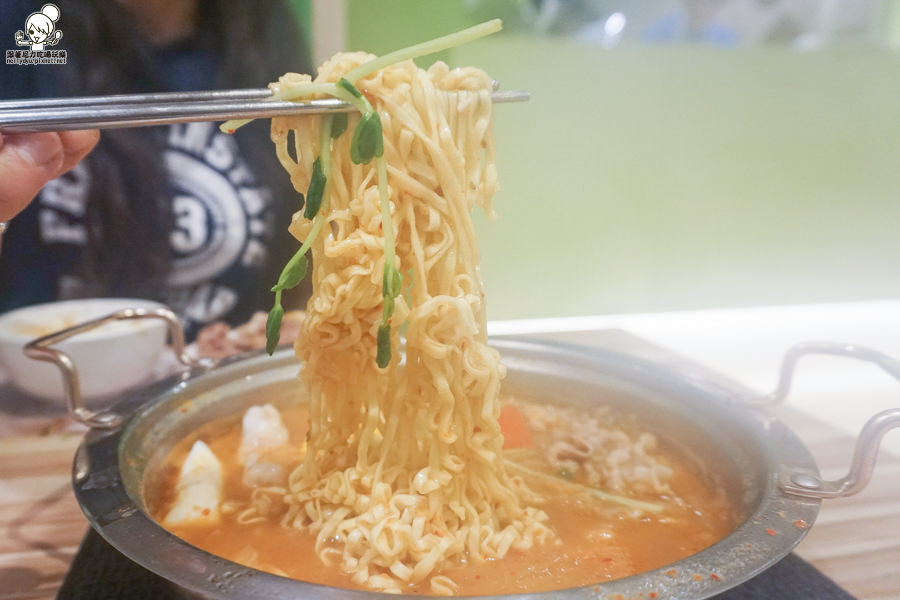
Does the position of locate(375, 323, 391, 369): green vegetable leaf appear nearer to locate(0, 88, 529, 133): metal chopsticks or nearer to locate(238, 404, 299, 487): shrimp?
locate(0, 88, 529, 133): metal chopsticks

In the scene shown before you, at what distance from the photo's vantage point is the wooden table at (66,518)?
1.43 m

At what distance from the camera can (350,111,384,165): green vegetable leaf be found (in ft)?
3.82

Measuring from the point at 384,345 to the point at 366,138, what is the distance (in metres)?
0.40

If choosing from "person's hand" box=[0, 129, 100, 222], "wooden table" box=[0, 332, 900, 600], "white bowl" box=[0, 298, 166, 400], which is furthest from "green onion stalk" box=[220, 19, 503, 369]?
"white bowl" box=[0, 298, 166, 400]

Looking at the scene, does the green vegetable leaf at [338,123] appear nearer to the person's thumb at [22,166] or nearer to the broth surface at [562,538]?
the person's thumb at [22,166]

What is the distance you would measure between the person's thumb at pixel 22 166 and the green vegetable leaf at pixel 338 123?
538 millimetres

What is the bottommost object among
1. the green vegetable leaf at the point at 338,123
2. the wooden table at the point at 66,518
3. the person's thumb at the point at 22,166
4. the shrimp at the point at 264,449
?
the wooden table at the point at 66,518

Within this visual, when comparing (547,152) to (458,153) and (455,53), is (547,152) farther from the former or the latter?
(458,153)

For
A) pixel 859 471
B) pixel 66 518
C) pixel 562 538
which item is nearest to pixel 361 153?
pixel 562 538

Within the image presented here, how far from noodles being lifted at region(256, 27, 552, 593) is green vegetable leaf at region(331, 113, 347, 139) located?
13 millimetres

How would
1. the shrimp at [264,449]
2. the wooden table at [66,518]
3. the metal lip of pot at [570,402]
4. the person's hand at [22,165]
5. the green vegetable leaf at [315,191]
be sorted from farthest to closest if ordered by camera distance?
the shrimp at [264,449] → the wooden table at [66,518] → the green vegetable leaf at [315,191] → the person's hand at [22,165] → the metal lip of pot at [570,402]

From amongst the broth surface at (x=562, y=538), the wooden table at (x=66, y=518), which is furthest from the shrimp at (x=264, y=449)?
the wooden table at (x=66, y=518)

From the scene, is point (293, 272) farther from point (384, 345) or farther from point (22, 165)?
point (22, 165)

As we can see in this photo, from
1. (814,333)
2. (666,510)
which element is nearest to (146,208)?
(666,510)
